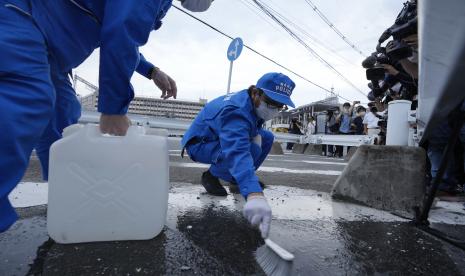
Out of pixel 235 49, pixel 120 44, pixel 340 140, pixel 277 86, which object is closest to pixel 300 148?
pixel 340 140

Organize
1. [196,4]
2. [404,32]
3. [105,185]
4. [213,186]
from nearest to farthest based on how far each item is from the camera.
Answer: [105,185]
[196,4]
[404,32]
[213,186]

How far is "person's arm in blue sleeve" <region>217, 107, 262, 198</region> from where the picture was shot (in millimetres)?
1435

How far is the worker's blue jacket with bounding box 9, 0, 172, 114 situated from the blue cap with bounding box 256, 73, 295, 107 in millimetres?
993

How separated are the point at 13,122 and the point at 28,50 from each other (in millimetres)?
234

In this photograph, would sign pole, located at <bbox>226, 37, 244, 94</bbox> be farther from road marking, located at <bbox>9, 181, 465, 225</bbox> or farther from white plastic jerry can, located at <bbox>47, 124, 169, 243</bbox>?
white plastic jerry can, located at <bbox>47, 124, 169, 243</bbox>

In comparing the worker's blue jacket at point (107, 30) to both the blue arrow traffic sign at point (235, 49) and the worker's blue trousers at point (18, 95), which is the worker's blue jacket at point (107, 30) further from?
the blue arrow traffic sign at point (235, 49)

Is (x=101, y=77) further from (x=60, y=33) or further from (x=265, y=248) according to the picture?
(x=265, y=248)

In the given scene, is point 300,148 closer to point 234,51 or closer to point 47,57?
point 234,51

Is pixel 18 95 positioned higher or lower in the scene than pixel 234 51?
lower

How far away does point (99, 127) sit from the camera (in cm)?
115

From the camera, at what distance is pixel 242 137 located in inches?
65.1

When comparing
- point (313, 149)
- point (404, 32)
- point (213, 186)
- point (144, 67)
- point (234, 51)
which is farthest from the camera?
point (313, 149)

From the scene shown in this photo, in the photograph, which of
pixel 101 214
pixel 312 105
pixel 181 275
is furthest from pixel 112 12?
pixel 312 105

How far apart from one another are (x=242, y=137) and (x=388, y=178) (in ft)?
3.42
